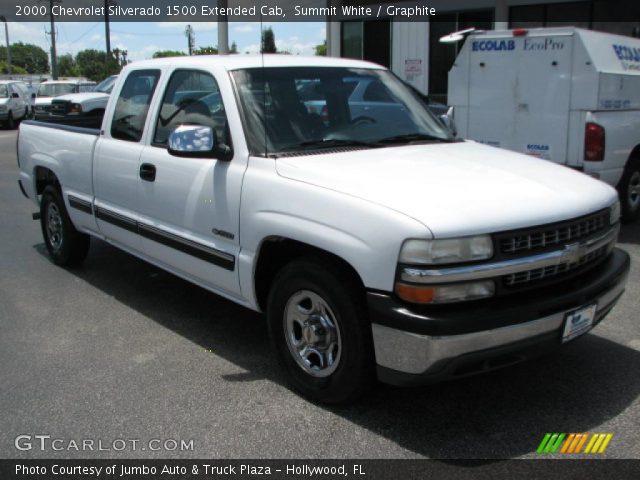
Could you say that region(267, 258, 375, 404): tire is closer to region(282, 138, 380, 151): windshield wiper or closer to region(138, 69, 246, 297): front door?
region(138, 69, 246, 297): front door

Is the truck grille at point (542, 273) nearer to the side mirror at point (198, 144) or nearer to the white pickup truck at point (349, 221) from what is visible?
the white pickup truck at point (349, 221)

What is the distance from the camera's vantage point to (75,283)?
20.0 ft

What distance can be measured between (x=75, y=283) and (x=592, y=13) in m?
14.7

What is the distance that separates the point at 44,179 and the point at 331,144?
12.4ft

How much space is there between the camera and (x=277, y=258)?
3.92 m

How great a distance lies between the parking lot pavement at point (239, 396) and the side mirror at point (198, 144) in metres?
1.33

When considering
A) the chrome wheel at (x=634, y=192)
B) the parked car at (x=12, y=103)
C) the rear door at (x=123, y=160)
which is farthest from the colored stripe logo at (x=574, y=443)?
the parked car at (x=12, y=103)

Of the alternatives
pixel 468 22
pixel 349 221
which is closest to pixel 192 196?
pixel 349 221

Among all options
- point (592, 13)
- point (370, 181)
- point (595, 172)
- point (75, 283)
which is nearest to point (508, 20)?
point (592, 13)

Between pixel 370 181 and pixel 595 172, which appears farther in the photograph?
pixel 595 172

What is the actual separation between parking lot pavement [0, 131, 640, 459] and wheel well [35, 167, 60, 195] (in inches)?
58.2

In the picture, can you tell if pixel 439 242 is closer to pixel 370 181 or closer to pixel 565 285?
pixel 370 181

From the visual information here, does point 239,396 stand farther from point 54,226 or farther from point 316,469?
point 54,226

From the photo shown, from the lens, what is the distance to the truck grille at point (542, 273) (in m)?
3.14
